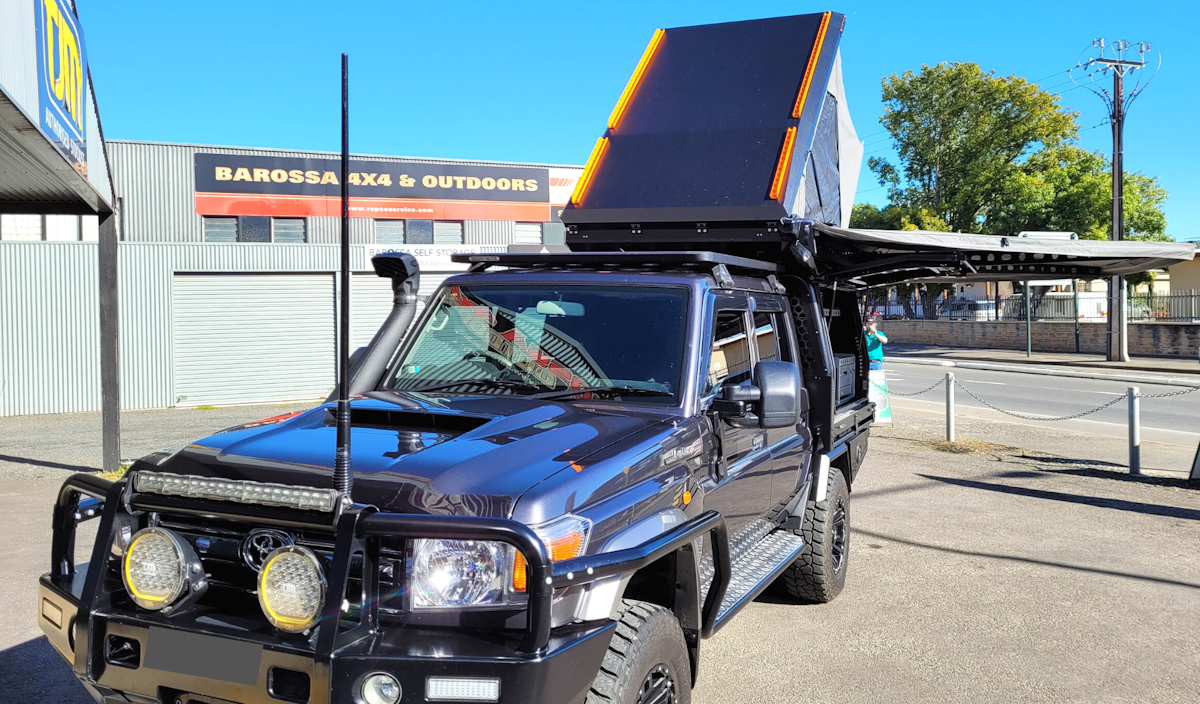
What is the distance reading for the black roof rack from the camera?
4238mm

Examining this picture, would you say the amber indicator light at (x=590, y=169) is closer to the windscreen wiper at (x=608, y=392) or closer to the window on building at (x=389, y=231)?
the windscreen wiper at (x=608, y=392)

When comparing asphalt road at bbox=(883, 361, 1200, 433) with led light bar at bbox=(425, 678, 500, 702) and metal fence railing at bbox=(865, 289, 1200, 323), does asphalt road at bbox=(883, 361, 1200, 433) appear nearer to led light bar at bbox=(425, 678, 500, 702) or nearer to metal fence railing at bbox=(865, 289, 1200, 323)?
metal fence railing at bbox=(865, 289, 1200, 323)

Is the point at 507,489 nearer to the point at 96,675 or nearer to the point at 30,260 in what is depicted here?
the point at 96,675

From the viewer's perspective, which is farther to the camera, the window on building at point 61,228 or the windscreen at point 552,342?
the window on building at point 61,228

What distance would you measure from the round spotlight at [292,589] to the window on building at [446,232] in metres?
29.8

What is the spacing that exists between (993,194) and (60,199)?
43.6 meters

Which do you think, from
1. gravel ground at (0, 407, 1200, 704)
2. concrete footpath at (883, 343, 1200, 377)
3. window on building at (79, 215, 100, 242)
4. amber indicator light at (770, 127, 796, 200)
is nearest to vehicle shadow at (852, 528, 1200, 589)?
gravel ground at (0, 407, 1200, 704)

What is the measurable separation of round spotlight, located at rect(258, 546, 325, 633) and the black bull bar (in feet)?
0.28

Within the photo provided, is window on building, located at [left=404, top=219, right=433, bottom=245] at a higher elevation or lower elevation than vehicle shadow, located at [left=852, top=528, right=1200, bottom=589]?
higher

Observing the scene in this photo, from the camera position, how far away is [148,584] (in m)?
2.83

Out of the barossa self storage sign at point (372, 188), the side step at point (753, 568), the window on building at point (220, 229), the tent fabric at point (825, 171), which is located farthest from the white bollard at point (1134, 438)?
the window on building at point (220, 229)

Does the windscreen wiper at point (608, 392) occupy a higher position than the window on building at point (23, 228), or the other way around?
the window on building at point (23, 228)

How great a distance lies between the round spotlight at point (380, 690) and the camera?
2.44 meters

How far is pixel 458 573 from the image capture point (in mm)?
2664
